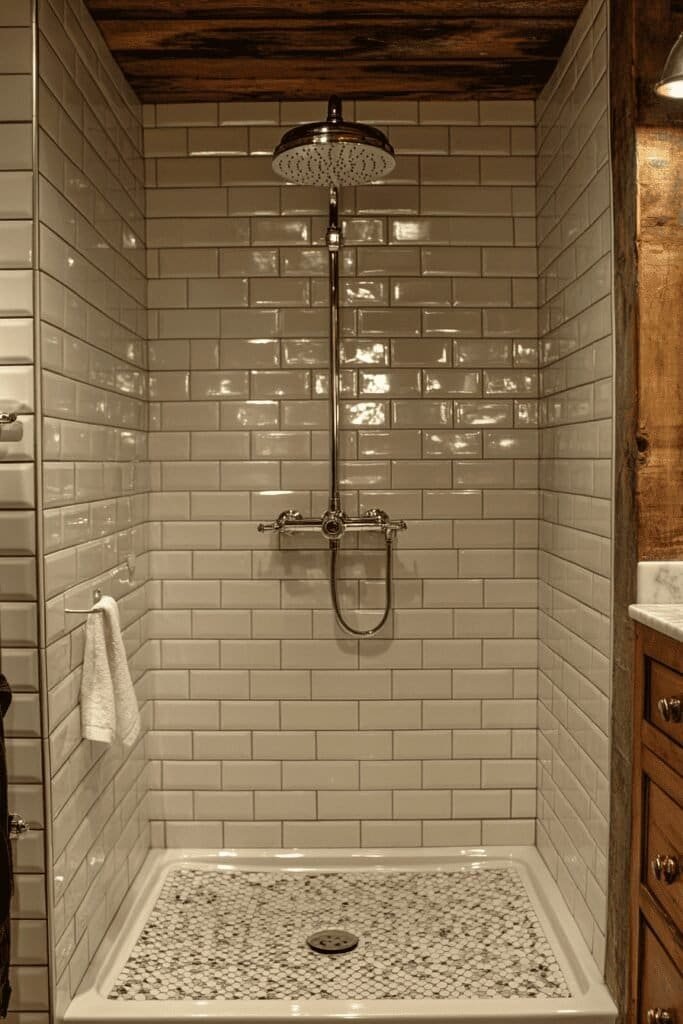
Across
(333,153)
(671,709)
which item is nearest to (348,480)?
(333,153)

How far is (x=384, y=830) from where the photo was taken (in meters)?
2.76

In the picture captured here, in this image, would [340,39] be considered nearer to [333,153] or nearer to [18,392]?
[333,153]

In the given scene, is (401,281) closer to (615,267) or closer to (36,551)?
(615,267)

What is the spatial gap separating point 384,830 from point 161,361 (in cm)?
154

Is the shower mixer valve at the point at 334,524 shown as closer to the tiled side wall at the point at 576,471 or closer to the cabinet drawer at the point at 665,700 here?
the tiled side wall at the point at 576,471

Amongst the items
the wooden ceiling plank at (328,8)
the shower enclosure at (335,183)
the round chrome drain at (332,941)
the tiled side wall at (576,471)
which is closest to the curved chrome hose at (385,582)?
the shower enclosure at (335,183)

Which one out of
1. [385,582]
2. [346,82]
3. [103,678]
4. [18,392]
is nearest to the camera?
[18,392]

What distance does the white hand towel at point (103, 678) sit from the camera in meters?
2.03

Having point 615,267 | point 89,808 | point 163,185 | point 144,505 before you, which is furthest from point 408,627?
point 163,185

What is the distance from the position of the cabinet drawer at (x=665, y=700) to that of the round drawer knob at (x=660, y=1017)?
0.50m

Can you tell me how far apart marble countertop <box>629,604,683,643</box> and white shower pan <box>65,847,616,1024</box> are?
0.88 metres

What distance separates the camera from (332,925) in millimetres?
2373

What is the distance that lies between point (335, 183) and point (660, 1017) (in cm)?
198

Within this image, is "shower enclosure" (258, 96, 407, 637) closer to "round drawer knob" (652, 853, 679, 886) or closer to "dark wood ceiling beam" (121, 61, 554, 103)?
"dark wood ceiling beam" (121, 61, 554, 103)
